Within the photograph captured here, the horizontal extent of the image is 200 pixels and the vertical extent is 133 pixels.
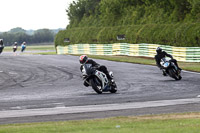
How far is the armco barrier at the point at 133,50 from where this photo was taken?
37013 mm

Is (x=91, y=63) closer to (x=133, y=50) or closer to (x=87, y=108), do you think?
(x=87, y=108)

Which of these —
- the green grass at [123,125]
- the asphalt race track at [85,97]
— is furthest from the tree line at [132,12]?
the green grass at [123,125]

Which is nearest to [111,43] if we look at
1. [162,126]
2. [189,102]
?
[189,102]

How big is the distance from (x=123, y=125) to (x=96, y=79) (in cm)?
739

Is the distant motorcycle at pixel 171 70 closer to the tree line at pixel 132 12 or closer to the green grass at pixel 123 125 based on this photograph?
the green grass at pixel 123 125

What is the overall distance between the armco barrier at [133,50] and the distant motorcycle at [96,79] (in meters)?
19.2

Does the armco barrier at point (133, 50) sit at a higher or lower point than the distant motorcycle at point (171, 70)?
lower

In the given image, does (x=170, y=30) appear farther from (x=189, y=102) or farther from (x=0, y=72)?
(x=189, y=102)

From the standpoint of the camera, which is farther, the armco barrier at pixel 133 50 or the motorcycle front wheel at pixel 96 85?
the armco barrier at pixel 133 50

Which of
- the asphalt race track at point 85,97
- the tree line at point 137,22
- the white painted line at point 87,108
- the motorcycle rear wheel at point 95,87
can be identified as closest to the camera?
the asphalt race track at point 85,97

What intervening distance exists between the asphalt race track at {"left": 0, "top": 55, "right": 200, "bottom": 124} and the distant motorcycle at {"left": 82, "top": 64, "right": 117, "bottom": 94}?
12.0 inches

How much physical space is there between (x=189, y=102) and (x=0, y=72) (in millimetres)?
16938

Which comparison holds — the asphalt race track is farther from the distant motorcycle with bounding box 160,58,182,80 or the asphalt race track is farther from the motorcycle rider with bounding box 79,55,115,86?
the motorcycle rider with bounding box 79,55,115,86

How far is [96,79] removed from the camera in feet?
57.8
